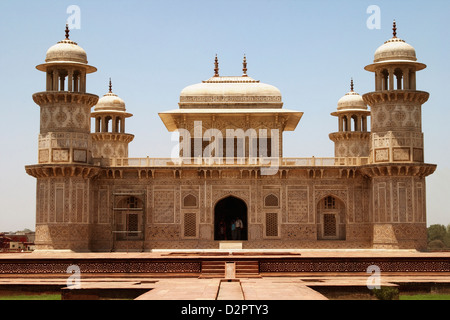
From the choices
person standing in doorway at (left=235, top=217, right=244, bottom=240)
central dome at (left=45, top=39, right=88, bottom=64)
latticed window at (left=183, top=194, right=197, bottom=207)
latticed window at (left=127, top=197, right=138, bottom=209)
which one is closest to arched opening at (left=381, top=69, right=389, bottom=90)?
person standing in doorway at (left=235, top=217, right=244, bottom=240)

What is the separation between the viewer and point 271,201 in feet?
95.5

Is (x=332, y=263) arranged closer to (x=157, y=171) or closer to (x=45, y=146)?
(x=157, y=171)

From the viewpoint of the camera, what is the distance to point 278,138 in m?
31.1

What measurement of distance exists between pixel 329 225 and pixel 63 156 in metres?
11.5

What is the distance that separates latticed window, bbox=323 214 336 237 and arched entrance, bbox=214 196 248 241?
3586 mm

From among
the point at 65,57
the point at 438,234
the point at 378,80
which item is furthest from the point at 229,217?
the point at 438,234

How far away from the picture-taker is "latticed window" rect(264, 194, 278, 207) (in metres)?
29.1

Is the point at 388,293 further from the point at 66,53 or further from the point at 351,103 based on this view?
the point at 351,103

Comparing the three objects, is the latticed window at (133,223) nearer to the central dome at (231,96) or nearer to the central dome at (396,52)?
the central dome at (231,96)

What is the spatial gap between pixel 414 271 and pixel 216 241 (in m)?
11.4

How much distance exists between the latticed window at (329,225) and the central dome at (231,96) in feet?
19.3

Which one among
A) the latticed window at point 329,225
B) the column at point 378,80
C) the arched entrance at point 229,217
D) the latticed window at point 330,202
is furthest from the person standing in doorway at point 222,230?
the column at point 378,80

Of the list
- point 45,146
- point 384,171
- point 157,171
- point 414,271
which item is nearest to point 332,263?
point 414,271

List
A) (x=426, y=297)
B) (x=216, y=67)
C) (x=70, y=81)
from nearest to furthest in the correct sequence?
(x=426, y=297)
(x=70, y=81)
(x=216, y=67)
